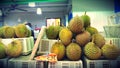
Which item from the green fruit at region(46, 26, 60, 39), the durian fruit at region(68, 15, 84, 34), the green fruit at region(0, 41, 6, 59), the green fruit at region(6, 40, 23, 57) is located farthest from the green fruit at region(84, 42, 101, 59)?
the green fruit at region(0, 41, 6, 59)

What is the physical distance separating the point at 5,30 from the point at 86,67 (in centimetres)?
78

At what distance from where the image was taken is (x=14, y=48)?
148 cm

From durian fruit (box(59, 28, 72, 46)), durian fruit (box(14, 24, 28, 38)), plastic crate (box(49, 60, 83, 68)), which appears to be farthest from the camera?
durian fruit (box(14, 24, 28, 38))

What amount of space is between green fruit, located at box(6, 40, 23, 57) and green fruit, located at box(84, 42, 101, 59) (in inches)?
21.7

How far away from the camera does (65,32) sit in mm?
1479

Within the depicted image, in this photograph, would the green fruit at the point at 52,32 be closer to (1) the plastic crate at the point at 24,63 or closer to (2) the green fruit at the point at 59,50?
(2) the green fruit at the point at 59,50

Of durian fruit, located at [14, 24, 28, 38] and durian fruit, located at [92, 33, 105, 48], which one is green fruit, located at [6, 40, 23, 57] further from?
durian fruit, located at [92, 33, 105, 48]

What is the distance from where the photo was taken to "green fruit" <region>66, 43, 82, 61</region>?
54.6 inches

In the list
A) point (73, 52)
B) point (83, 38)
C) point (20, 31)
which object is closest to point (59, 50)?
point (73, 52)

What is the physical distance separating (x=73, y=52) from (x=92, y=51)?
0.46 feet

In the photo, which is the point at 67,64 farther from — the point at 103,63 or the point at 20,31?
the point at 20,31

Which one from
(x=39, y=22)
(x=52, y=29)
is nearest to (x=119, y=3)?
(x=52, y=29)

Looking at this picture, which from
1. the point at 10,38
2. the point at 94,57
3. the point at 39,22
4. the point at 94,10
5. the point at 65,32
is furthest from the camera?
the point at 39,22

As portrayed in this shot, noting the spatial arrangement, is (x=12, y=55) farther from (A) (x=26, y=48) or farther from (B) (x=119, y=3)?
(B) (x=119, y=3)
